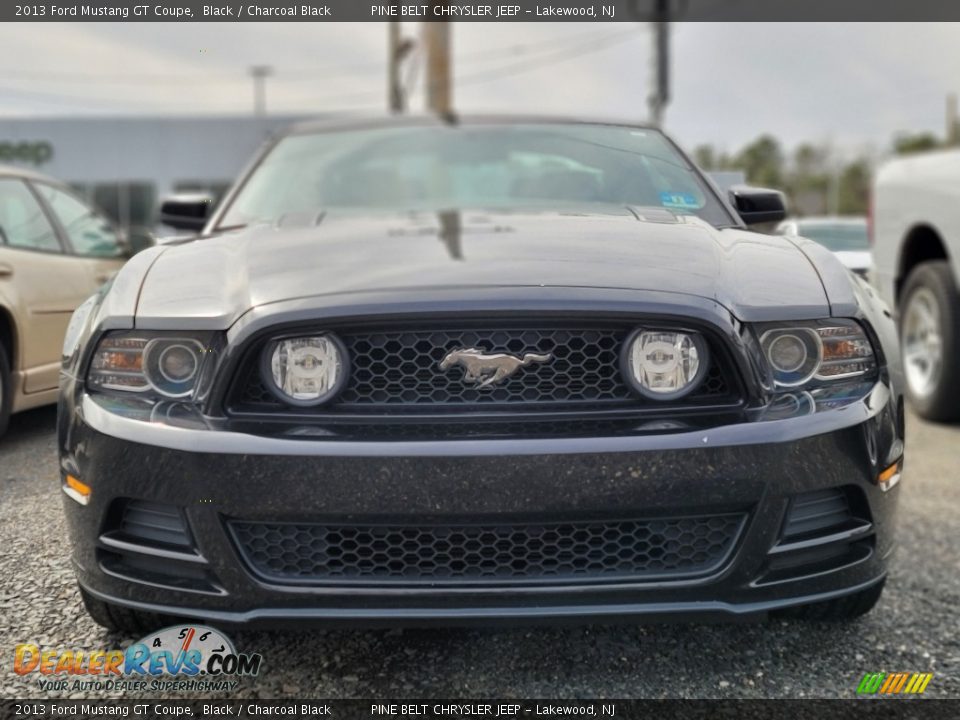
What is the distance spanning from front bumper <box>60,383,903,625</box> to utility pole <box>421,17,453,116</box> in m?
11.9

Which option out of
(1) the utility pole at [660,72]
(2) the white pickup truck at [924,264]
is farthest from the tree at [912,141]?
(2) the white pickup truck at [924,264]

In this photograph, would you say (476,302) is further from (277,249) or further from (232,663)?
(232,663)

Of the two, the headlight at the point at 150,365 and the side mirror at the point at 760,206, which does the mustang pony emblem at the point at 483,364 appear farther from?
the side mirror at the point at 760,206

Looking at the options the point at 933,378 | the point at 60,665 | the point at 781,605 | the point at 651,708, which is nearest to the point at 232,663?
the point at 60,665

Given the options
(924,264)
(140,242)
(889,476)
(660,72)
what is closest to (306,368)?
(140,242)

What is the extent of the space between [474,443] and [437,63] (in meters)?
12.5

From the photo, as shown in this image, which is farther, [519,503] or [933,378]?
[933,378]

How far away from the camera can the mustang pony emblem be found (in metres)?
1.74

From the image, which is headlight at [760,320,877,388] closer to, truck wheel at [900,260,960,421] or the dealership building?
truck wheel at [900,260,960,421]

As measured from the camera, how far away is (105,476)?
170 centimetres

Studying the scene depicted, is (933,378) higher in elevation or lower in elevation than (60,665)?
lower

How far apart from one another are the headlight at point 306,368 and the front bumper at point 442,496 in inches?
4.4

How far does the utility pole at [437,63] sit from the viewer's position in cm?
1307

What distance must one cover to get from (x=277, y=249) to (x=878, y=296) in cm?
150
